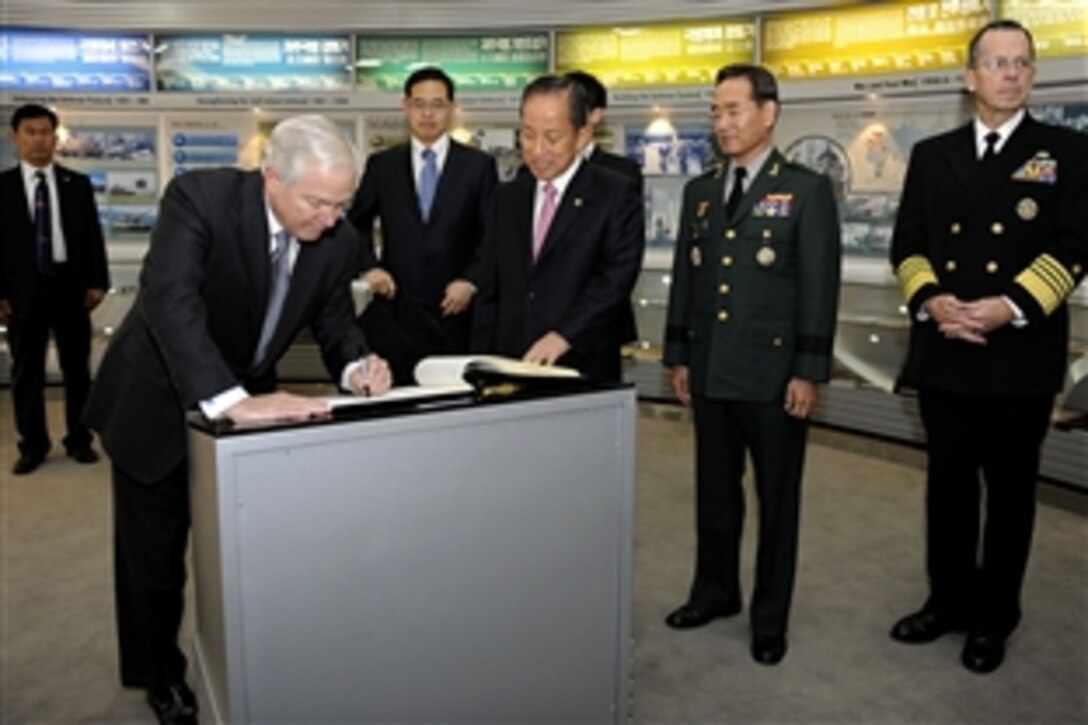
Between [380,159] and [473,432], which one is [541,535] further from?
[380,159]

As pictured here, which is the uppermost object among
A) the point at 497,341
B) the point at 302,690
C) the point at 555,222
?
the point at 555,222

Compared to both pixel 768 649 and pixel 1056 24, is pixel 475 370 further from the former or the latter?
pixel 1056 24

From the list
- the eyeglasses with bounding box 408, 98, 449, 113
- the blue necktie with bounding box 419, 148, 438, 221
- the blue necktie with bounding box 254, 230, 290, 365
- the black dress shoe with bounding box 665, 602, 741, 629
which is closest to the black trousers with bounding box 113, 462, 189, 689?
the blue necktie with bounding box 254, 230, 290, 365

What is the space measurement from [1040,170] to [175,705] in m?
2.86

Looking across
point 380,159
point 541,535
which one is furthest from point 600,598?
point 380,159

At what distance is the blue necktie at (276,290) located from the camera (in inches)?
89.4

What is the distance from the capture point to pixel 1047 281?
2.98m

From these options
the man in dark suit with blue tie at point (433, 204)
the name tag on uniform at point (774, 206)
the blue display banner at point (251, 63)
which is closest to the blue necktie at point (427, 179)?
the man in dark suit with blue tie at point (433, 204)

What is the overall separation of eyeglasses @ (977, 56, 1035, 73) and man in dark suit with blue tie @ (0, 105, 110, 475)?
475cm

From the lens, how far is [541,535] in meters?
2.08

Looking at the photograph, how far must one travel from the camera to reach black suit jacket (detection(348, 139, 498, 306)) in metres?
4.23

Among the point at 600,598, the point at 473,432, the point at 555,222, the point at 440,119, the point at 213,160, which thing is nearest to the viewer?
the point at 473,432

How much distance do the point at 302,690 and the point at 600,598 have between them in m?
0.69

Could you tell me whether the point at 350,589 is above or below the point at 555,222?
below
